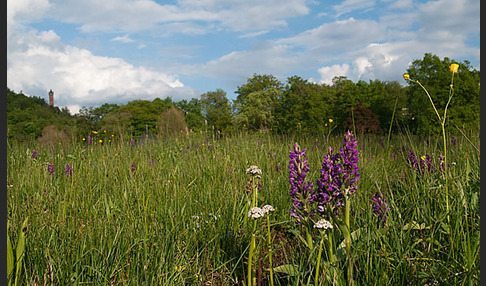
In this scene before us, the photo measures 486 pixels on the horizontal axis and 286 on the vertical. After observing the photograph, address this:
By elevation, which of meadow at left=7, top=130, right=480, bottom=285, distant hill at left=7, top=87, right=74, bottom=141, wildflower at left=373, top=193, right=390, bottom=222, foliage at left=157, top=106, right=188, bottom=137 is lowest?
meadow at left=7, top=130, right=480, bottom=285

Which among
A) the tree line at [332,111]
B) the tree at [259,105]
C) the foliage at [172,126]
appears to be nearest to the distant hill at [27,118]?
the tree line at [332,111]

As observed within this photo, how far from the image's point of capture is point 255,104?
40.0m

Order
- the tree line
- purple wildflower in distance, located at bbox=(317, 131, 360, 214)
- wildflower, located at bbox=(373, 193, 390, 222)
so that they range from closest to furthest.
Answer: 1. purple wildflower in distance, located at bbox=(317, 131, 360, 214)
2. wildflower, located at bbox=(373, 193, 390, 222)
3. the tree line

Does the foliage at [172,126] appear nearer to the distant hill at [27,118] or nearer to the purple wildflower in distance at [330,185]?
the purple wildflower in distance at [330,185]

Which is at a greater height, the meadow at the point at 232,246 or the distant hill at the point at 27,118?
the distant hill at the point at 27,118

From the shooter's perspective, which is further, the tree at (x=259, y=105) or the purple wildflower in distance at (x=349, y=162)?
the tree at (x=259, y=105)

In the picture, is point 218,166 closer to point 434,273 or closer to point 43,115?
point 434,273

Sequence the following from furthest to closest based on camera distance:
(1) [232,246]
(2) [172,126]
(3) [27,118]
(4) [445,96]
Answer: (3) [27,118] → (4) [445,96] → (2) [172,126] → (1) [232,246]

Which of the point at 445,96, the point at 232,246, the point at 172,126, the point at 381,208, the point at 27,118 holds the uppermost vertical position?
the point at 27,118

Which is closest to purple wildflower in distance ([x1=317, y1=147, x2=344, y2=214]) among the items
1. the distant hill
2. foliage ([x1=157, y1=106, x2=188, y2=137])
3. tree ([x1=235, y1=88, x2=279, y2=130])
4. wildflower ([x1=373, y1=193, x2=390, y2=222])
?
wildflower ([x1=373, y1=193, x2=390, y2=222])

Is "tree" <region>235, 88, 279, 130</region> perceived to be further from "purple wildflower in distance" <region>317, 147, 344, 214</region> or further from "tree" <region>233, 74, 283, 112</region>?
"purple wildflower in distance" <region>317, 147, 344, 214</region>

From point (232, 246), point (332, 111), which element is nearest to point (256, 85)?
point (332, 111)

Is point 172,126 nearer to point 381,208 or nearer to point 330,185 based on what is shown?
point 381,208

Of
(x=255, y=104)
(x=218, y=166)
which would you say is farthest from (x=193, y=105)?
(x=218, y=166)
